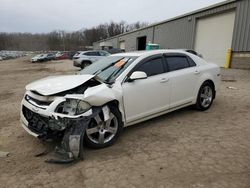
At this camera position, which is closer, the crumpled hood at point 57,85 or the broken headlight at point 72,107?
the broken headlight at point 72,107

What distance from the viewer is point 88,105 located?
332cm

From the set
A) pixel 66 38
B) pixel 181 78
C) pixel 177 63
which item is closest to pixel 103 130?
pixel 181 78

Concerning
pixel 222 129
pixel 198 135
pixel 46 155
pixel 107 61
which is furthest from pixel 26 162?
pixel 222 129

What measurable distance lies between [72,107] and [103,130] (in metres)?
0.64

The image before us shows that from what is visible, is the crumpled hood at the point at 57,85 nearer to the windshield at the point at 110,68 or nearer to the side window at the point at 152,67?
the windshield at the point at 110,68

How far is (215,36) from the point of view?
16.8 m

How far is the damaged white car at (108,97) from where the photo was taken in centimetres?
323

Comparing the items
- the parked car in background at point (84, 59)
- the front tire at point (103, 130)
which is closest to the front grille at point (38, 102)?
the front tire at point (103, 130)

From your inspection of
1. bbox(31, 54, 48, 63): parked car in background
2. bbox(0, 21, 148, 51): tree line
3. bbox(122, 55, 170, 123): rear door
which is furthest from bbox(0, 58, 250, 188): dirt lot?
bbox(0, 21, 148, 51): tree line

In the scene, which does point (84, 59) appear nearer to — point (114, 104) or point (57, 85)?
point (57, 85)

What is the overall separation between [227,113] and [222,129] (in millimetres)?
1133

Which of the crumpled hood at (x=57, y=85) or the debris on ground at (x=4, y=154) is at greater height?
the crumpled hood at (x=57, y=85)

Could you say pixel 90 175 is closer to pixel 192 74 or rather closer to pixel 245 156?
pixel 245 156

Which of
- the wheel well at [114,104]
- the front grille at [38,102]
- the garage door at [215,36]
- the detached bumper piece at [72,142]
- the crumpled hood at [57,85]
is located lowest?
the detached bumper piece at [72,142]
